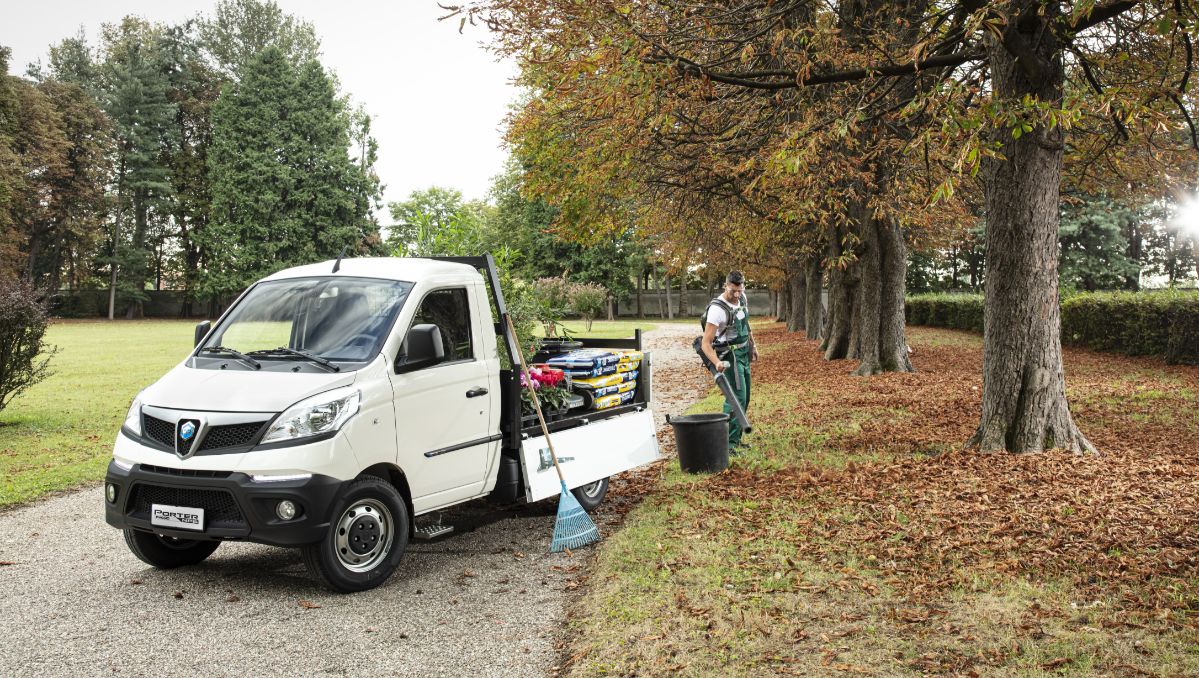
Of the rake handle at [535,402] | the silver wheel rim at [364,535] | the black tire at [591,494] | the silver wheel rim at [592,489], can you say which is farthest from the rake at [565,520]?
the silver wheel rim at [364,535]

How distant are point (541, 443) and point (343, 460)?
1966 mm

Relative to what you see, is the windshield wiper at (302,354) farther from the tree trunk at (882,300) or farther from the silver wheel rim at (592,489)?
the tree trunk at (882,300)

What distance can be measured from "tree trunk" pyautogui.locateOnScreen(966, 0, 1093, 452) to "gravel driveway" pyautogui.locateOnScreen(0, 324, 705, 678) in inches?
195

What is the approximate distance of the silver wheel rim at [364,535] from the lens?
18.7ft

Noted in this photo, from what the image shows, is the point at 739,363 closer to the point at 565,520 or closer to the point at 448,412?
the point at 565,520

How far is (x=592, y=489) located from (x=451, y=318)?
239 centimetres

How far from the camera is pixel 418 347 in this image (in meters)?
5.98

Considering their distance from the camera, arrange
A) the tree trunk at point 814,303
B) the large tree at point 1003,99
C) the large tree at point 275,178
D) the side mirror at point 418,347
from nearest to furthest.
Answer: the side mirror at point 418,347, the large tree at point 1003,99, the tree trunk at point 814,303, the large tree at point 275,178

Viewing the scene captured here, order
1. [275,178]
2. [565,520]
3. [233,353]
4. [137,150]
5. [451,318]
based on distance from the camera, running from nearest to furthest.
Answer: [233,353]
[451,318]
[565,520]
[275,178]
[137,150]

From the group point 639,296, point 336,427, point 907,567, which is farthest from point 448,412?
point 639,296

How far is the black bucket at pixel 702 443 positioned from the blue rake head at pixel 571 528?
212 centimetres

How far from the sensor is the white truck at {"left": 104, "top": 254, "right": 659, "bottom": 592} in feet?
17.7

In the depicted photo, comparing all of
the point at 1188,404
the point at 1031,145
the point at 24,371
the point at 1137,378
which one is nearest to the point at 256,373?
the point at 1031,145

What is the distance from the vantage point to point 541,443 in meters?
7.13
